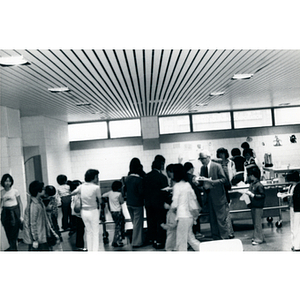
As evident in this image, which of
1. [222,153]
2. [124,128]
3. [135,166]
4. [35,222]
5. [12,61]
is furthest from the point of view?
[124,128]

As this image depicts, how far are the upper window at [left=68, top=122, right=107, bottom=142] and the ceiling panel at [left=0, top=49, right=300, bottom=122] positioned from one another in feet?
12.7

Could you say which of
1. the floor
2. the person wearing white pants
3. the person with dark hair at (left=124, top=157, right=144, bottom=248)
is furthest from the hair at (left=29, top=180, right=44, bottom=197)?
the floor

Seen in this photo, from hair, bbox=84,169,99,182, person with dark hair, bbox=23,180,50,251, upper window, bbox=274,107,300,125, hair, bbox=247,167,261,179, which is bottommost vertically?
person with dark hair, bbox=23,180,50,251

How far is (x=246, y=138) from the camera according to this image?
12.7 metres

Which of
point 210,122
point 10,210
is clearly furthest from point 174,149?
point 10,210

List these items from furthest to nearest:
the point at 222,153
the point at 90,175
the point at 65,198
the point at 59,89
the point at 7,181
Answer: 1. the point at 65,198
2. the point at 222,153
3. the point at 59,89
4. the point at 7,181
5. the point at 90,175

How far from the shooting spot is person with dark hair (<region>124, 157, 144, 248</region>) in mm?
5886

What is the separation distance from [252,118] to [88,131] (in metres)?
5.56

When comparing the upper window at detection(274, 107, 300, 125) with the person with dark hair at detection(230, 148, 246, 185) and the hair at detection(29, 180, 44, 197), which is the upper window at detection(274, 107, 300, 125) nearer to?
the person with dark hair at detection(230, 148, 246, 185)

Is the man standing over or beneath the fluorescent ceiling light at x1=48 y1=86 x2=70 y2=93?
beneath

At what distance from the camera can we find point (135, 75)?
18.1ft

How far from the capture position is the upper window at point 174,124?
12.7m

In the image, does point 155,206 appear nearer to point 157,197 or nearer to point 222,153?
point 157,197

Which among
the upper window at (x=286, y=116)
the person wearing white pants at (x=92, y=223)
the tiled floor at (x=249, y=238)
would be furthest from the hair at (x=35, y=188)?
the upper window at (x=286, y=116)
